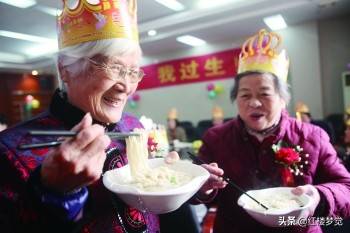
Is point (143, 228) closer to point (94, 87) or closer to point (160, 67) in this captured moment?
point (94, 87)

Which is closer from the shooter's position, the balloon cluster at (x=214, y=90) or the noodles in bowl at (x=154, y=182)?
the noodles in bowl at (x=154, y=182)

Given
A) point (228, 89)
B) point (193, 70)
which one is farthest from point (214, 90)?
point (193, 70)

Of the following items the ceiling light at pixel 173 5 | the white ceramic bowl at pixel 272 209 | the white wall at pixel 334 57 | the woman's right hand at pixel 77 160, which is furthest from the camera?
the white wall at pixel 334 57

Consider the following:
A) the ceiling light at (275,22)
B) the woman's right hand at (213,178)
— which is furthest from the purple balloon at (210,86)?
the woman's right hand at (213,178)

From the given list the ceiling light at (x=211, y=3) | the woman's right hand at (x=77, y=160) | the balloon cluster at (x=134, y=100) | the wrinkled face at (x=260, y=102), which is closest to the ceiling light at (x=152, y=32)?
the ceiling light at (x=211, y=3)

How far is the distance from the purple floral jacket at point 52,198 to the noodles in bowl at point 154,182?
8 cm

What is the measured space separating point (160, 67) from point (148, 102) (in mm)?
1188

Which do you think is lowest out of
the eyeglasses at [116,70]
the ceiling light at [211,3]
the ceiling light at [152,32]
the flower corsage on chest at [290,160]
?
the flower corsage on chest at [290,160]

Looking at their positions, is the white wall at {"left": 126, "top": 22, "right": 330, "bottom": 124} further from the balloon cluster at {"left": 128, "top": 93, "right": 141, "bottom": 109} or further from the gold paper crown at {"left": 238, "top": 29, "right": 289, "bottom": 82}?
the gold paper crown at {"left": 238, "top": 29, "right": 289, "bottom": 82}

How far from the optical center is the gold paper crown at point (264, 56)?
149cm

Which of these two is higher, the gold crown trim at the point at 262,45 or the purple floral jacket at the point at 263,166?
the gold crown trim at the point at 262,45

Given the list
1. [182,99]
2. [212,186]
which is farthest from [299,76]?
[212,186]

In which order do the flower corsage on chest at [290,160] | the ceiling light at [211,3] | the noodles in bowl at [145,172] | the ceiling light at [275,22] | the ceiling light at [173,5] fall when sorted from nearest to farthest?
the noodles in bowl at [145,172]
the flower corsage on chest at [290,160]
the ceiling light at [173,5]
the ceiling light at [211,3]
the ceiling light at [275,22]

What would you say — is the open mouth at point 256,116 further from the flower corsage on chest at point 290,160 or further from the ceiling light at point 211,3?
the ceiling light at point 211,3
